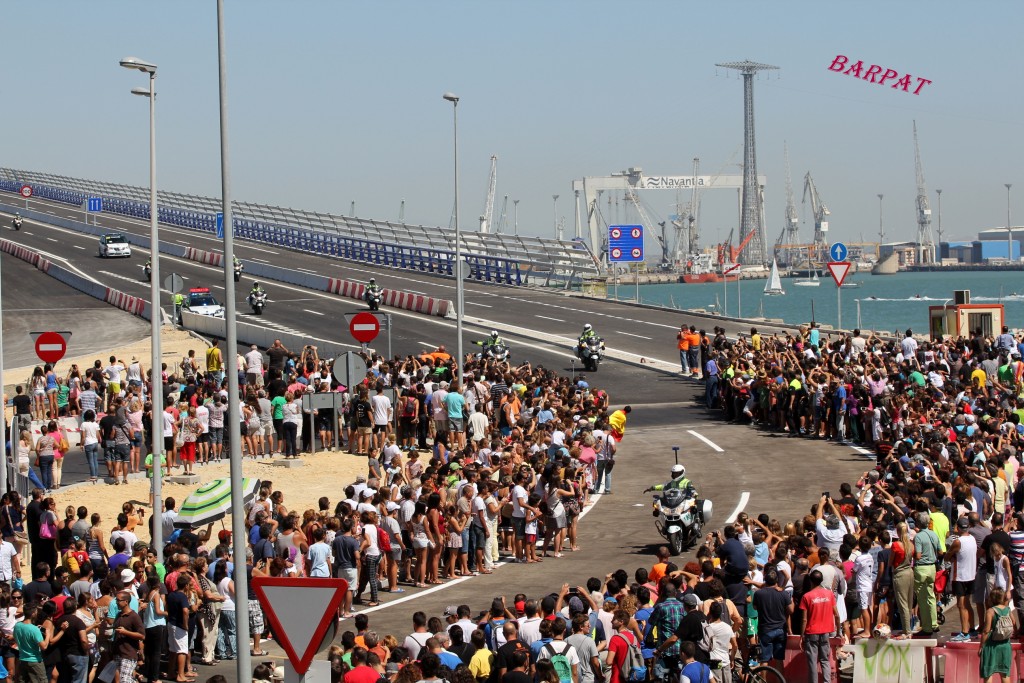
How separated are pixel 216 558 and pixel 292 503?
25.0 feet

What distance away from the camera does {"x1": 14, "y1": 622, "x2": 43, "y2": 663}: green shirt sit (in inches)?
501

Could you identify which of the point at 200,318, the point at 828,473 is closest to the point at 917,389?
the point at 828,473

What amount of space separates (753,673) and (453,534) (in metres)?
6.53

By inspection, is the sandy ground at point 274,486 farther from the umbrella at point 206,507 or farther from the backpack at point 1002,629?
the backpack at point 1002,629

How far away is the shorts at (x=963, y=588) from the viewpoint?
14.1 metres

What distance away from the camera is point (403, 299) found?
177 feet

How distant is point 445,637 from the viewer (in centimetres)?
1130

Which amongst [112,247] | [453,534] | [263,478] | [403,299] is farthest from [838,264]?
[112,247]

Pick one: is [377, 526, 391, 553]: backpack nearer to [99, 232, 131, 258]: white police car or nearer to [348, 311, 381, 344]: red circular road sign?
[348, 311, 381, 344]: red circular road sign

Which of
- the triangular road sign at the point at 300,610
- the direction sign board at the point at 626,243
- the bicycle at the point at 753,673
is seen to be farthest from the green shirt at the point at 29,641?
the direction sign board at the point at 626,243

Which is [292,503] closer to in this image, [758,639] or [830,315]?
[758,639]

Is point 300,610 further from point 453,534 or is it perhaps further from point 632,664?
point 453,534

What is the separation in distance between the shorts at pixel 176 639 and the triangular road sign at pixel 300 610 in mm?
6165

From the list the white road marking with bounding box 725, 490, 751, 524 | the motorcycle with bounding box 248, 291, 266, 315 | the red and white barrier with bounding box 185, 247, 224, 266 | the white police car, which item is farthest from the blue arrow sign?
the white police car
